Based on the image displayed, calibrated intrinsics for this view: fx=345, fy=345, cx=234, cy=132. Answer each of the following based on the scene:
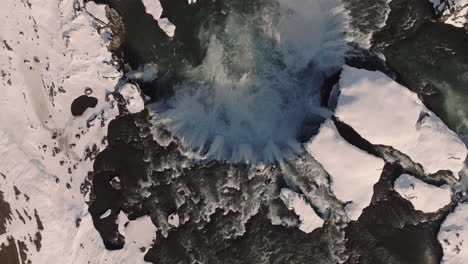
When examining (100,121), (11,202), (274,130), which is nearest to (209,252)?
(274,130)

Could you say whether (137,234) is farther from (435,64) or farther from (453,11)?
(453,11)

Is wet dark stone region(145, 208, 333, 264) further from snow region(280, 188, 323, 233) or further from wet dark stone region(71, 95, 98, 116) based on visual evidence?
wet dark stone region(71, 95, 98, 116)

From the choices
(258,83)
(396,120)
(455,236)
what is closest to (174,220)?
(258,83)

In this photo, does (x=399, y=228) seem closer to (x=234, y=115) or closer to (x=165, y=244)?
(x=234, y=115)

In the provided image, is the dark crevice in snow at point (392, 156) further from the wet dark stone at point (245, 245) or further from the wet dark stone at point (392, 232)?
the wet dark stone at point (245, 245)

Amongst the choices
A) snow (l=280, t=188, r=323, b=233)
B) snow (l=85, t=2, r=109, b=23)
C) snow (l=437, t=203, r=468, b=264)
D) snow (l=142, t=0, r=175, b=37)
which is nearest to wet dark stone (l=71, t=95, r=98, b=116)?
snow (l=85, t=2, r=109, b=23)

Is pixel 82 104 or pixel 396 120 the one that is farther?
pixel 82 104
